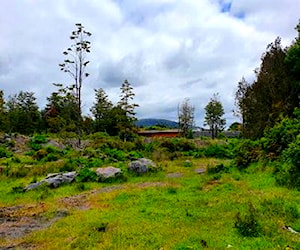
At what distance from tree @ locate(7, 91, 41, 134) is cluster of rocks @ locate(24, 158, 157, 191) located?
30597 millimetres

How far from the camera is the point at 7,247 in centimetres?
720

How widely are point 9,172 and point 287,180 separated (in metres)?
11.9

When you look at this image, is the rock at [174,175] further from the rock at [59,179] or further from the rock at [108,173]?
the rock at [59,179]

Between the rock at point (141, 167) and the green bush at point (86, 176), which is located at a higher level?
the rock at point (141, 167)

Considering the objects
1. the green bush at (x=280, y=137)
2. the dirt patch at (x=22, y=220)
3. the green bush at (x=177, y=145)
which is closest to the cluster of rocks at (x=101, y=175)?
the dirt patch at (x=22, y=220)

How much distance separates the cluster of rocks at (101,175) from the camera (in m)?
14.0

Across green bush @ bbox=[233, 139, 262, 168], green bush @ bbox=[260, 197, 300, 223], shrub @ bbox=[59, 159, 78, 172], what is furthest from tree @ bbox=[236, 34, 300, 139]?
green bush @ bbox=[260, 197, 300, 223]

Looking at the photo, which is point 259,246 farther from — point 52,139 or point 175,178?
point 52,139

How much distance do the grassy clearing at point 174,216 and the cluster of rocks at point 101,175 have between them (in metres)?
0.57

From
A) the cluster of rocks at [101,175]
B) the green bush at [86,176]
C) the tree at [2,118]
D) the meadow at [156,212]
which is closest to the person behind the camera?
the meadow at [156,212]

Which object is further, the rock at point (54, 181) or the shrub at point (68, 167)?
the shrub at point (68, 167)

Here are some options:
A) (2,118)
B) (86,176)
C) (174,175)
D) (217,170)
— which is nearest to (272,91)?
(217,170)

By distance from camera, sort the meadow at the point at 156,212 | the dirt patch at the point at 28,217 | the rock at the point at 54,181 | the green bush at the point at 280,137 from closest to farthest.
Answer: the meadow at the point at 156,212 < the dirt patch at the point at 28,217 < the rock at the point at 54,181 < the green bush at the point at 280,137

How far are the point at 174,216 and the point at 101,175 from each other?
6.96m
